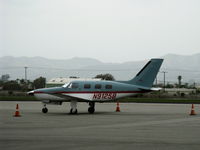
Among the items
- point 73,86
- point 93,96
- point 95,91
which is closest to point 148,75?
point 95,91

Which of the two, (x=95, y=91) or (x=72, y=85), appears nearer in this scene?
(x=72, y=85)

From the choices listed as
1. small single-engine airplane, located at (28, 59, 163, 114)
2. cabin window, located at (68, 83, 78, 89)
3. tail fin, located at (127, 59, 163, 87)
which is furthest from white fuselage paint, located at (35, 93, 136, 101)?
tail fin, located at (127, 59, 163, 87)

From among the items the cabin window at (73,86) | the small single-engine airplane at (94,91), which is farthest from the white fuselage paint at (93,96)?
the cabin window at (73,86)

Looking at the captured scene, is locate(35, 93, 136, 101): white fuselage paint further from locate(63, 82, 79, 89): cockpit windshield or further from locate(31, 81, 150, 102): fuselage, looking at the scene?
locate(63, 82, 79, 89): cockpit windshield

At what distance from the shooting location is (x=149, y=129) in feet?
54.2

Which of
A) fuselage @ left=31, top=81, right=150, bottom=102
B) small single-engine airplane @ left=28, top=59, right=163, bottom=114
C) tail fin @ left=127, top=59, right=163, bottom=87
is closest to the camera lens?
small single-engine airplane @ left=28, top=59, right=163, bottom=114

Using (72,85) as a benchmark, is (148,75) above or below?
above

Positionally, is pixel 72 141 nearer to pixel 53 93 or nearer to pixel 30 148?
pixel 30 148

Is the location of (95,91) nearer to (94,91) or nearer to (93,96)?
(94,91)

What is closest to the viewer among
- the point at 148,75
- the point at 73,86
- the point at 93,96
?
the point at 73,86

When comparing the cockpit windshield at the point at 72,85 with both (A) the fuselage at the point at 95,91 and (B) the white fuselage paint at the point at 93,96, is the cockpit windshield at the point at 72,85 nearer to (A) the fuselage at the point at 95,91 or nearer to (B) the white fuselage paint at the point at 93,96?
(A) the fuselage at the point at 95,91

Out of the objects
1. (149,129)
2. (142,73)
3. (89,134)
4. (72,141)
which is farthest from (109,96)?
(72,141)

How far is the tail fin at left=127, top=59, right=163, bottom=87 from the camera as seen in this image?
2752cm

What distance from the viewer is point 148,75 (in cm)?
2770
